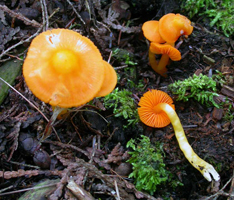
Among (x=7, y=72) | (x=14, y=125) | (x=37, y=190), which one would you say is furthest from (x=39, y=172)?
(x=7, y=72)

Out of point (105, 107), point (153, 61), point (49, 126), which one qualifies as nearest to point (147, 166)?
point (105, 107)

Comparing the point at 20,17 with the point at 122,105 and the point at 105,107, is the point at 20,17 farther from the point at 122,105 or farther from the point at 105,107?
the point at 122,105

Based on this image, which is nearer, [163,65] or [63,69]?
[63,69]

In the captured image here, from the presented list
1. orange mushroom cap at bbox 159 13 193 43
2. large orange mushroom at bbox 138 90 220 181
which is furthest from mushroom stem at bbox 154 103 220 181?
orange mushroom cap at bbox 159 13 193 43

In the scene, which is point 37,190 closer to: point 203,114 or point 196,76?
point 203,114

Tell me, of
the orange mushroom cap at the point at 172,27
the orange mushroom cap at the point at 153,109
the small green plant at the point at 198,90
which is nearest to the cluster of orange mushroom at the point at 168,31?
the orange mushroom cap at the point at 172,27

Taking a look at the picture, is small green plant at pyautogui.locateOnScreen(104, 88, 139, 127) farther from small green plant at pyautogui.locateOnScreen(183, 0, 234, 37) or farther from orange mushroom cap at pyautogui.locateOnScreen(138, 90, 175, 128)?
small green plant at pyautogui.locateOnScreen(183, 0, 234, 37)
